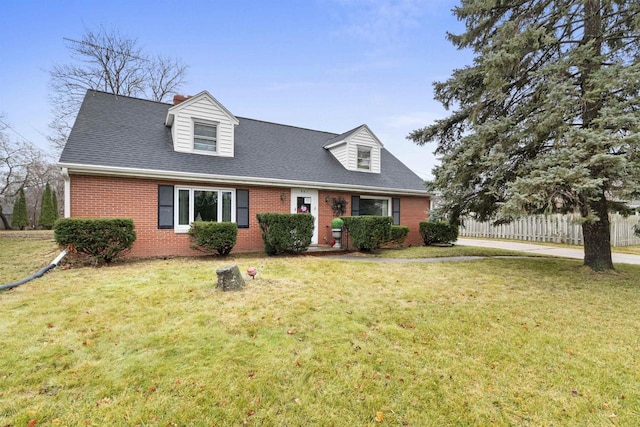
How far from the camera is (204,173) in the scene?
961 cm

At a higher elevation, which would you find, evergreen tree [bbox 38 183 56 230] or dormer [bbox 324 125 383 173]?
dormer [bbox 324 125 383 173]

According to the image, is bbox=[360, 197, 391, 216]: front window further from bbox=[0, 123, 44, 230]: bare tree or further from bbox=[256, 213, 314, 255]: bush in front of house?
bbox=[0, 123, 44, 230]: bare tree

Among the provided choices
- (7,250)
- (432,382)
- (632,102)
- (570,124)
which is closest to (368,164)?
(570,124)

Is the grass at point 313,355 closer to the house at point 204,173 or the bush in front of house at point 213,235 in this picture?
the bush in front of house at point 213,235

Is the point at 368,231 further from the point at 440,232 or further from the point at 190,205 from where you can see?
the point at 190,205

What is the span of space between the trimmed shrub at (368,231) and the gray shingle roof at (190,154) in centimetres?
224

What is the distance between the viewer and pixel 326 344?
3.36 metres

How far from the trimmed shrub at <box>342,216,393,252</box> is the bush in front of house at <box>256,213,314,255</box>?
186cm

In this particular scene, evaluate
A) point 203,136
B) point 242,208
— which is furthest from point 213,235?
point 203,136

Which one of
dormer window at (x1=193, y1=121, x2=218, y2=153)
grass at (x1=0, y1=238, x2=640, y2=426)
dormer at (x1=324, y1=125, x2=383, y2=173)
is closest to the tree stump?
grass at (x1=0, y1=238, x2=640, y2=426)

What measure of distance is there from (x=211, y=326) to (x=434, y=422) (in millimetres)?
2675

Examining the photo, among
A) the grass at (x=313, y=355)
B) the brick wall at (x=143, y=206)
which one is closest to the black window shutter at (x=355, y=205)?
the brick wall at (x=143, y=206)

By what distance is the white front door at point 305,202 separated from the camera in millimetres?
11562

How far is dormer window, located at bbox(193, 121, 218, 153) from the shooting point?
35.6 feet
